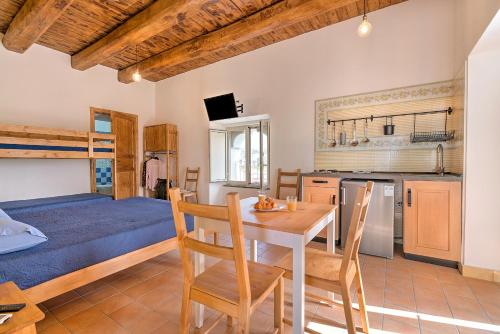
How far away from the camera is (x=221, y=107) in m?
4.32

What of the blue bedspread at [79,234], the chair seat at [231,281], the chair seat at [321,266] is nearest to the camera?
the chair seat at [231,281]

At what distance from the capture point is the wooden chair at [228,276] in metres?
1.01

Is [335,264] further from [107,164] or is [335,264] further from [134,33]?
[107,164]

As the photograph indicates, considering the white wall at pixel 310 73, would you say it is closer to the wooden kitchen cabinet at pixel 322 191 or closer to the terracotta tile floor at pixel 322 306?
the wooden kitchen cabinet at pixel 322 191

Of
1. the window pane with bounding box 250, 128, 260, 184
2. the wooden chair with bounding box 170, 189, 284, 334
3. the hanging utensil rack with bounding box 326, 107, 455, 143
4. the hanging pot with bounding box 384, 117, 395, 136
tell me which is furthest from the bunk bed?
the hanging utensil rack with bounding box 326, 107, 455, 143

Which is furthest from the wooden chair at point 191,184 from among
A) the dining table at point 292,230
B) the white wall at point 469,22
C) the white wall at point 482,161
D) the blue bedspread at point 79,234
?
the white wall at point 469,22

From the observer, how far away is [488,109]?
85.0 inches

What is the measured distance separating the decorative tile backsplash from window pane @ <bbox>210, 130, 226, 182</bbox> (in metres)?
2.03

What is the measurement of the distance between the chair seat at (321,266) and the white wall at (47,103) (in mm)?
4308

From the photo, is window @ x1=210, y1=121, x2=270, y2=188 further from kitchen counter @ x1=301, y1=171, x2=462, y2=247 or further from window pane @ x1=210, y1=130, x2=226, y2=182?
kitchen counter @ x1=301, y1=171, x2=462, y2=247

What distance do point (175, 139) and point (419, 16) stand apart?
180 inches

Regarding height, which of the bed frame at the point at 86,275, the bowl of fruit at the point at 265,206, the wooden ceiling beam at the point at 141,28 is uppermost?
the wooden ceiling beam at the point at 141,28

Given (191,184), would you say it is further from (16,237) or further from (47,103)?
(16,237)

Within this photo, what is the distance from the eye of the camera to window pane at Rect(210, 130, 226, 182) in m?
4.72
